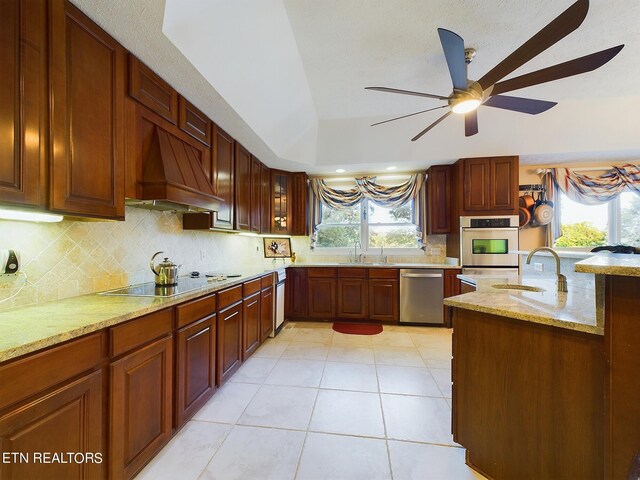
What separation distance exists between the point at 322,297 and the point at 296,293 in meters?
0.43

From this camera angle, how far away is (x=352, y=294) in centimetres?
413

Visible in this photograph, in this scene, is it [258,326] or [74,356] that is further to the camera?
[258,326]

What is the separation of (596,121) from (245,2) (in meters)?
4.44

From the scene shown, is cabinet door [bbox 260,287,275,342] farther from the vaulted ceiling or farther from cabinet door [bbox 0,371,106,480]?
cabinet door [bbox 0,371,106,480]

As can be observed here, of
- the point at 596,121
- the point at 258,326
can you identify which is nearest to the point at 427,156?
the point at 596,121

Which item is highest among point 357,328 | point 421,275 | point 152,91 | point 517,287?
point 152,91

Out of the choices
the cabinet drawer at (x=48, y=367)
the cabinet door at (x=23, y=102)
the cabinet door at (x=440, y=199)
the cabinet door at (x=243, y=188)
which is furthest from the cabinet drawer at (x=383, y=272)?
the cabinet door at (x=23, y=102)

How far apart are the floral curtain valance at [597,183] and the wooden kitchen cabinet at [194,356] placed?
519cm

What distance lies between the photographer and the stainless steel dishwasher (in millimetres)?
3889

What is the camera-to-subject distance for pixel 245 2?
1794mm

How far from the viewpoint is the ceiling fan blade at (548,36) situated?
4.34 feet

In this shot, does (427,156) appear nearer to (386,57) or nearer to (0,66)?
(386,57)

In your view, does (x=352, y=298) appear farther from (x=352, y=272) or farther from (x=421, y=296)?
(x=421, y=296)

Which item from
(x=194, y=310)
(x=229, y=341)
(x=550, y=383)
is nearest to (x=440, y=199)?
(x=550, y=383)
